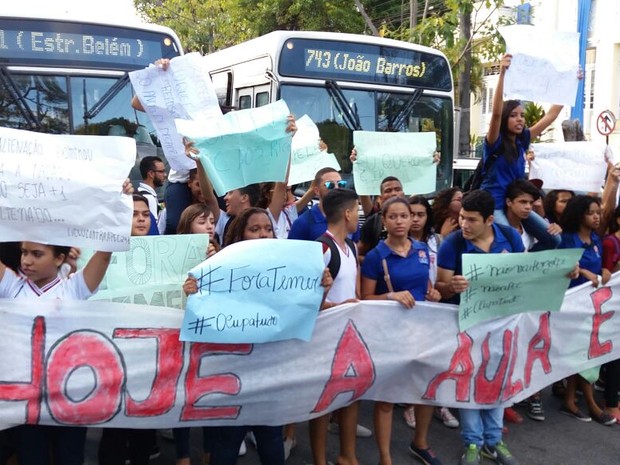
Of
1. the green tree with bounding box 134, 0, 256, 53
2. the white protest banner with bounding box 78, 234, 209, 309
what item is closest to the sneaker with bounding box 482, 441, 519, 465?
the white protest banner with bounding box 78, 234, 209, 309

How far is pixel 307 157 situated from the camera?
5797 mm

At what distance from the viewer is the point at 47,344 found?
3.38m

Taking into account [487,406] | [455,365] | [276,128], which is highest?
[276,128]

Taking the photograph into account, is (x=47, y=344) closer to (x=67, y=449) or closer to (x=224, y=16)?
(x=67, y=449)

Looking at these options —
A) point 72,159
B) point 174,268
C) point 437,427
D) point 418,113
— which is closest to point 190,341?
point 174,268

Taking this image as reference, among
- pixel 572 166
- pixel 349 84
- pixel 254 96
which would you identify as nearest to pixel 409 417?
pixel 572 166

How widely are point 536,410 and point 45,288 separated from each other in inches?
138

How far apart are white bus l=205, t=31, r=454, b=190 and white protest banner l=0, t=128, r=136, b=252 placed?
174 inches

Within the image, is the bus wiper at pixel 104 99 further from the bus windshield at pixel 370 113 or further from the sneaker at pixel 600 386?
the sneaker at pixel 600 386

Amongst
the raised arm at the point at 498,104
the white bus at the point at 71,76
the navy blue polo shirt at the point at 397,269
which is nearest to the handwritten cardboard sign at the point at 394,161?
the raised arm at the point at 498,104

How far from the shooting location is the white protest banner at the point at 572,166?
18.4 feet

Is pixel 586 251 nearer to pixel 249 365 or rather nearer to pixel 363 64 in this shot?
pixel 249 365

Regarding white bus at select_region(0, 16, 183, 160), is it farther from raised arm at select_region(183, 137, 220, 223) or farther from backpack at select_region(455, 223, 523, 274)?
backpack at select_region(455, 223, 523, 274)

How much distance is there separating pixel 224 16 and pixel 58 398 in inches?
783
